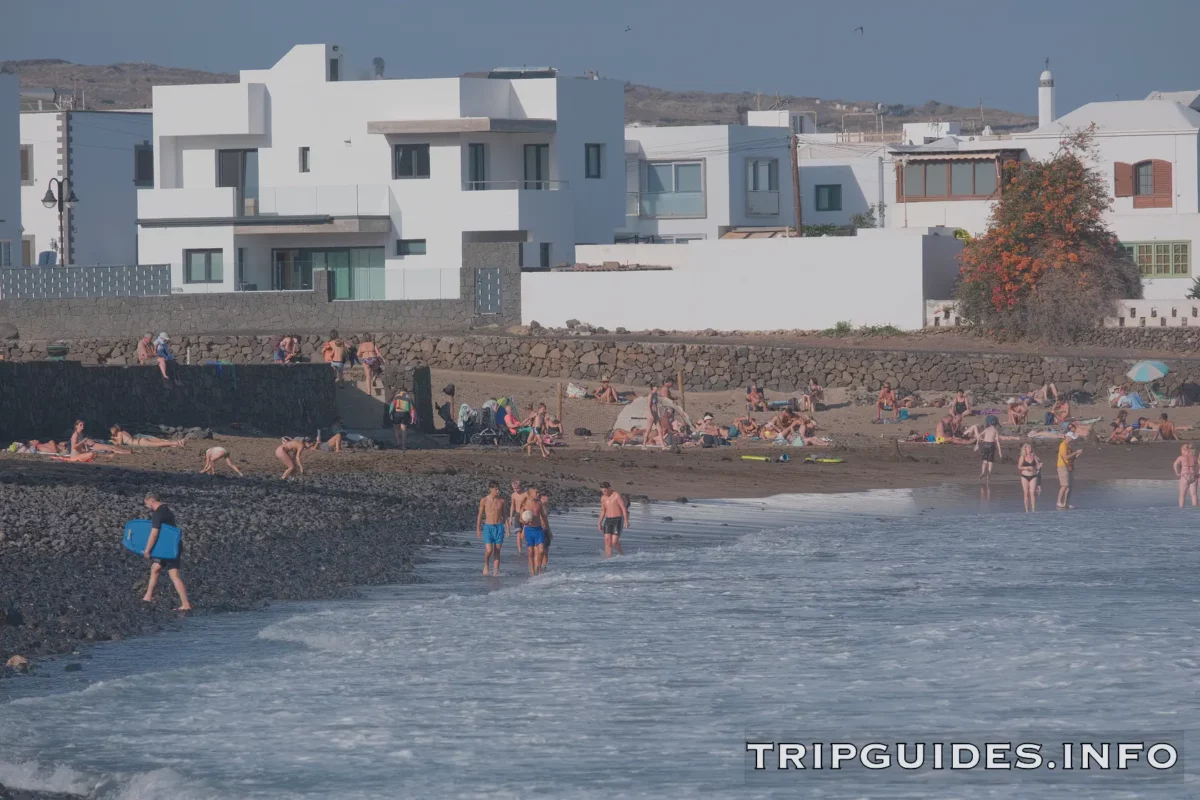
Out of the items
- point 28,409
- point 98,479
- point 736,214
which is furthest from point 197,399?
point 736,214

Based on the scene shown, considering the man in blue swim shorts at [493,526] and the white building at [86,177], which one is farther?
the white building at [86,177]

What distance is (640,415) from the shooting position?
103 ft

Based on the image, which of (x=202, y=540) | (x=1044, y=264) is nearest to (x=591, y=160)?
(x=1044, y=264)

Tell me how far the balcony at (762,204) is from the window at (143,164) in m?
20.5

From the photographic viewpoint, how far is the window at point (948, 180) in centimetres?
4550

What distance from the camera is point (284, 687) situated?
45.3 feet

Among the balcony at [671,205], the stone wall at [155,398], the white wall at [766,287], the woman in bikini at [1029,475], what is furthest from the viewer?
the balcony at [671,205]

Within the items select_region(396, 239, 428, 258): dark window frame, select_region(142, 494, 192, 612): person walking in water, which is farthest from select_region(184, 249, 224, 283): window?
select_region(142, 494, 192, 612): person walking in water

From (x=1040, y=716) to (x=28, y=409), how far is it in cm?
1701

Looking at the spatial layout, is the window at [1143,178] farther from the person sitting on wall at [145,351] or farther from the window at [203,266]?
the person sitting on wall at [145,351]

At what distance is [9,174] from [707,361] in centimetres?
2479

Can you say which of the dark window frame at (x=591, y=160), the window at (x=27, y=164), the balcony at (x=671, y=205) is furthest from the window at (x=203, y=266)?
the balcony at (x=671, y=205)

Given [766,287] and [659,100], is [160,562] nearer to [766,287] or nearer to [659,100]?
[766,287]

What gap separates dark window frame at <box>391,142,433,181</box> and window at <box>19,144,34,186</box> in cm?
1759
